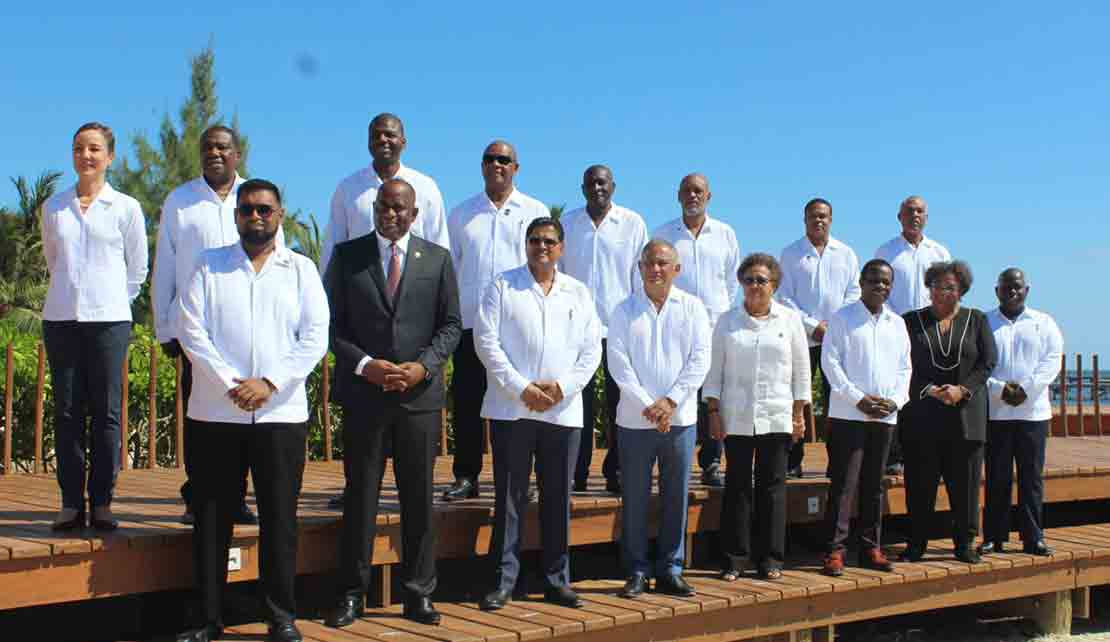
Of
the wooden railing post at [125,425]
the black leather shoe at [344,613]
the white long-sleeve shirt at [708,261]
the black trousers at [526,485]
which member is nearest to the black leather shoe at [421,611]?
the black leather shoe at [344,613]

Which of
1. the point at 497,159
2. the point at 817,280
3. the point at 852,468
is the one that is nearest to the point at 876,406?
the point at 852,468

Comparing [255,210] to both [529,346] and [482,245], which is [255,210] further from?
[482,245]

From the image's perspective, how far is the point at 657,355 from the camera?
6391 mm

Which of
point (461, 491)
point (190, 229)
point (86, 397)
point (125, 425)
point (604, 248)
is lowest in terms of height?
point (461, 491)

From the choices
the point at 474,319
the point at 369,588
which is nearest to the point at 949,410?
the point at 474,319

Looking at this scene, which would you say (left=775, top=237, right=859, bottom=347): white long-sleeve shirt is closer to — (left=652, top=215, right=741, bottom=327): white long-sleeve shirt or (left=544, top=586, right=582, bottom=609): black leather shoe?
(left=652, top=215, right=741, bottom=327): white long-sleeve shirt

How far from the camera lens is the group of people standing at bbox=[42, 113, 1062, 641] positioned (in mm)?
5312

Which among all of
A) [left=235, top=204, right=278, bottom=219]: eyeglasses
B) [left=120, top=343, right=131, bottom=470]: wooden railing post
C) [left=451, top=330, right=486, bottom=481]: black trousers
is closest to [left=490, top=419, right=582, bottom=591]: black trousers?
[left=451, top=330, right=486, bottom=481]: black trousers

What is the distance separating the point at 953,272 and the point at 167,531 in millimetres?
4603

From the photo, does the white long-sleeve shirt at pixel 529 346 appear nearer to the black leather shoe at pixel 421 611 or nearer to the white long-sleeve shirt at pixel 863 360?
the black leather shoe at pixel 421 611

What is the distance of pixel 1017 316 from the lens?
801 centimetres

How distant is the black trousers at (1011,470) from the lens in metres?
7.95

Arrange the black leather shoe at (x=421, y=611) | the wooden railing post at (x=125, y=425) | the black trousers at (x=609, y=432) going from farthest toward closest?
the wooden railing post at (x=125, y=425) < the black trousers at (x=609, y=432) < the black leather shoe at (x=421, y=611)

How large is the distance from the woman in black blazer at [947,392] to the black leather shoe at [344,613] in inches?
139
